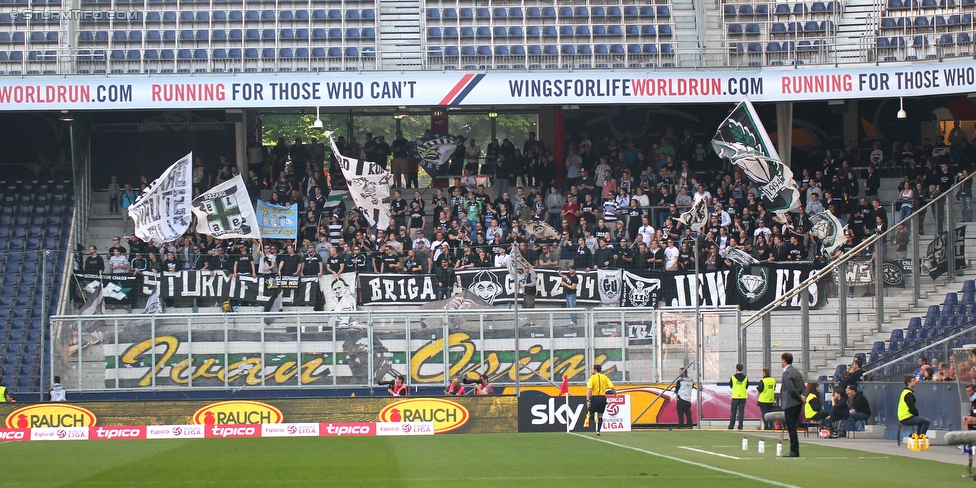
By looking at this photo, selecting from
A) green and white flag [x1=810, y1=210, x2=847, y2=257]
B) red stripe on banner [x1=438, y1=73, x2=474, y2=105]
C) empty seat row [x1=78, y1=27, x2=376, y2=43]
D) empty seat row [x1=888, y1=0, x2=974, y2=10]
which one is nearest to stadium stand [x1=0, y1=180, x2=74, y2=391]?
empty seat row [x1=78, y1=27, x2=376, y2=43]

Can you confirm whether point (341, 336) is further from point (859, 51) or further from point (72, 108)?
point (859, 51)

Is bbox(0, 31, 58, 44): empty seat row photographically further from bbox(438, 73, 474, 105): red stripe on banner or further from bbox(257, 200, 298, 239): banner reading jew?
bbox(438, 73, 474, 105): red stripe on banner

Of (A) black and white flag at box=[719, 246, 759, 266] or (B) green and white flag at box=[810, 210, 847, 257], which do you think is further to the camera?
(B) green and white flag at box=[810, 210, 847, 257]

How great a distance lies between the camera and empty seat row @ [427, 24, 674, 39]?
112 ft

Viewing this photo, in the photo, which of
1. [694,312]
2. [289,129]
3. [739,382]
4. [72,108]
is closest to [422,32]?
[289,129]

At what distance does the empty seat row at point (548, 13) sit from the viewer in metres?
34.9

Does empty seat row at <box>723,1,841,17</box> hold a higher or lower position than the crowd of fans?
higher

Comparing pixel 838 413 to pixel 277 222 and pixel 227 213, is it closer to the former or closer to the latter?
pixel 277 222

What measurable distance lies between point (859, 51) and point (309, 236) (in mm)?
16734

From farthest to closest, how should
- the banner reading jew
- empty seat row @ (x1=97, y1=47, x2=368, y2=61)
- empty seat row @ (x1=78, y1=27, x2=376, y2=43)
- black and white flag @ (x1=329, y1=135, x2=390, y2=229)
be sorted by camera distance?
empty seat row @ (x1=78, y1=27, x2=376, y2=43) < empty seat row @ (x1=97, y1=47, x2=368, y2=61) < the banner reading jew < black and white flag @ (x1=329, y1=135, x2=390, y2=229)

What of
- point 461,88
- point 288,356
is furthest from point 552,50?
point 288,356

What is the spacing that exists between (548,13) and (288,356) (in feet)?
46.5

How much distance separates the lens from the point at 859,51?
33000 millimetres

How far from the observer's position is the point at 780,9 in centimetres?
3456
